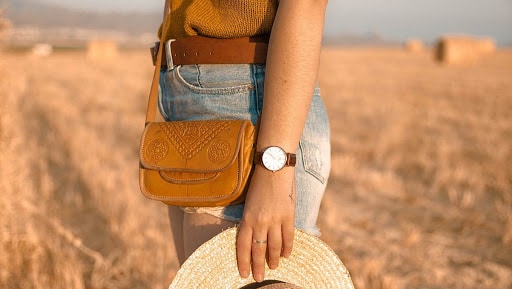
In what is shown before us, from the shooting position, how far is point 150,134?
135 cm

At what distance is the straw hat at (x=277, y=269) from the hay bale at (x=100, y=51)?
21.3 m

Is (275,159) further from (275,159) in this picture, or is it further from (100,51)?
(100,51)

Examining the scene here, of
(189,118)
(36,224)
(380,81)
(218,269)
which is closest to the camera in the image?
(218,269)

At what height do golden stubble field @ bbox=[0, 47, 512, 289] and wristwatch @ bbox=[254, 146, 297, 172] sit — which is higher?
wristwatch @ bbox=[254, 146, 297, 172]

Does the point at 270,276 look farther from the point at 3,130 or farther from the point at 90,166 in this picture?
the point at 90,166

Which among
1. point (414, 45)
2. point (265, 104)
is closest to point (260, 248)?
point (265, 104)

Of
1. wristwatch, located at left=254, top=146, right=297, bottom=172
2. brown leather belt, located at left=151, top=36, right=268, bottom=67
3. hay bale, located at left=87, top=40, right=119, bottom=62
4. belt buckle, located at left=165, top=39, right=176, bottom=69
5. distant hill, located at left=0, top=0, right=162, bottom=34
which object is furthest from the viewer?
distant hill, located at left=0, top=0, right=162, bottom=34

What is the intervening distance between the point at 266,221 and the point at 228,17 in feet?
1.47

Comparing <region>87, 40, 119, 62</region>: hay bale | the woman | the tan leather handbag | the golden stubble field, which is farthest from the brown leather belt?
<region>87, 40, 119, 62</region>: hay bale

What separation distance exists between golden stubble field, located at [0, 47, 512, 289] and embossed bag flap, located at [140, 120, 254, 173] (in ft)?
5.49

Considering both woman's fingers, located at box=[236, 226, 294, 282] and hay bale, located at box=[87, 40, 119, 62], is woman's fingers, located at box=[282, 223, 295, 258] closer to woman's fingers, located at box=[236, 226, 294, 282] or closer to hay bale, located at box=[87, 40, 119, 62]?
woman's fingers, located at box=[236, 226, 294, 282]

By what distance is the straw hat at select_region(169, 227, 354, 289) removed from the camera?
123 cm

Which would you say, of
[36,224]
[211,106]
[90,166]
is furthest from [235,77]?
[90,166]

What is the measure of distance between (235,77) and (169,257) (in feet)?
7.36
